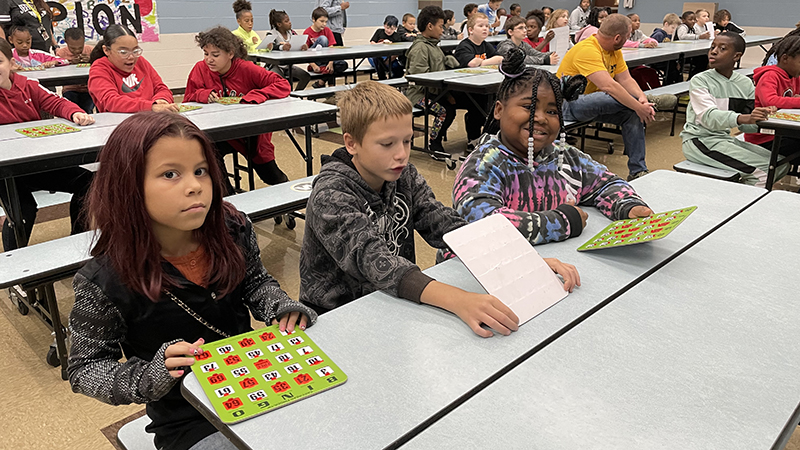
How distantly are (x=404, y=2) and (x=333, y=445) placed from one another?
10.6 metres

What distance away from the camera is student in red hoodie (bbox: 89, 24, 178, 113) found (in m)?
3.03

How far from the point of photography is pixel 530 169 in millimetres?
1668

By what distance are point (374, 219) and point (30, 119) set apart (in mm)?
2375

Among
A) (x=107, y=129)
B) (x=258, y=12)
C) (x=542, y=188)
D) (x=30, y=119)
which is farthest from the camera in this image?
(x=258, y=12)

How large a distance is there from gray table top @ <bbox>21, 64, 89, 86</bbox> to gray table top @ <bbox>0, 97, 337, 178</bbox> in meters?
1.79

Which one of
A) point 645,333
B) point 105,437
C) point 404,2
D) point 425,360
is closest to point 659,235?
point 645,333

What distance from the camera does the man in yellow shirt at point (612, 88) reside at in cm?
388

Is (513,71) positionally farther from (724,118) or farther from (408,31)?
(408,31)

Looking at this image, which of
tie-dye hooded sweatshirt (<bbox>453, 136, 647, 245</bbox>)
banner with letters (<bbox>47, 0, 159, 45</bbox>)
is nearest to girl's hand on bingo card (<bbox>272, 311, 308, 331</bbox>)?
tie-dye hooded sweatshirt (<bbox>453, 136, 647, 245</bbox>)

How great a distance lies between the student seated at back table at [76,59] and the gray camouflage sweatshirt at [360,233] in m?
4.32

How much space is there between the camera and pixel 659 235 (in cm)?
130

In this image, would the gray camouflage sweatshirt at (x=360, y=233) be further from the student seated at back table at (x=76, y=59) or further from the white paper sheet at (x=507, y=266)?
the student seated at back table at (x=76, y=59)

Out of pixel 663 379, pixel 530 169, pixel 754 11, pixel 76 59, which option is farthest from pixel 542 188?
pixel 754 11

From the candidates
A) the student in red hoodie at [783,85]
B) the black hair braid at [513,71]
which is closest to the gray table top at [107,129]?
the black hair braid at [513,71]
